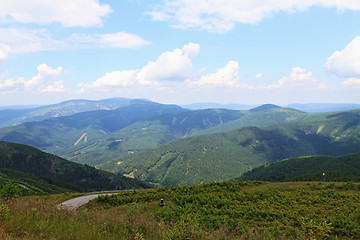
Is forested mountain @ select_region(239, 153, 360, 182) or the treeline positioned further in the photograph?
forested mountain @ select_region(239, 153, 360, 182)

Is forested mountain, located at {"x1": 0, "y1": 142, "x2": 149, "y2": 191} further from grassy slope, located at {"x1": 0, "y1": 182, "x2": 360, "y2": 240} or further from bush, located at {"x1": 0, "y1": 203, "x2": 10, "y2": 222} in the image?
bush, located at {"x1": 0, "y1": 203, "x2": 10, "y2": 222}

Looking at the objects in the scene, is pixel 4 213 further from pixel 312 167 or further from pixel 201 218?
pixel 312 167

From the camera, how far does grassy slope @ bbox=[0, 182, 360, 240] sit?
341 inches

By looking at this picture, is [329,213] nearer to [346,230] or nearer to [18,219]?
[346,230]

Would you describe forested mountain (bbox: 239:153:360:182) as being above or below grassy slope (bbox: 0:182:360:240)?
below

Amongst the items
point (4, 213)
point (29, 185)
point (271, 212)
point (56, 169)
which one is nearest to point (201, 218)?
point (271, 212)

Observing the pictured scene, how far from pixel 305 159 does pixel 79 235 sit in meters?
234

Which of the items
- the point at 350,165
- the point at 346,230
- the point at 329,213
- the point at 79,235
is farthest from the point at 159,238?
the point at 350,165

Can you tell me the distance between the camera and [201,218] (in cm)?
1839

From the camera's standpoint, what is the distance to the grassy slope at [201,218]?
8.66 metres

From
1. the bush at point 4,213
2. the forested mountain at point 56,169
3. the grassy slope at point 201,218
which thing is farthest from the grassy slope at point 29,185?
the forested mountain at point 56,169

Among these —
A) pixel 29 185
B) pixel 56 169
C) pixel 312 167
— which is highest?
pixel 29 185

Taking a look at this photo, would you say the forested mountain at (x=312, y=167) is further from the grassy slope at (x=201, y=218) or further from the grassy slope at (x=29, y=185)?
the grassy slope at (x=29, y=185)

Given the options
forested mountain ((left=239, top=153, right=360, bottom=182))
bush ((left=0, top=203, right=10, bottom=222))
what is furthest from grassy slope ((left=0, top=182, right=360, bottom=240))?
forested mountain ((left=239, top=153, right=360, bottom=182))
